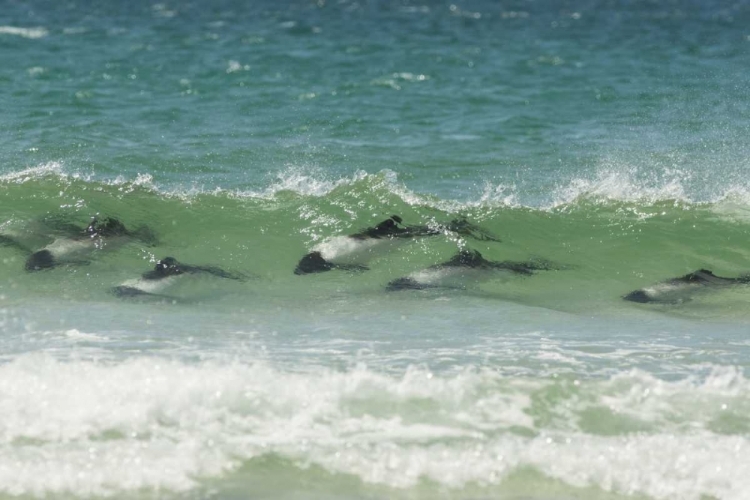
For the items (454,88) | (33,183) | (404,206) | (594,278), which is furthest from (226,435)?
(454,88)

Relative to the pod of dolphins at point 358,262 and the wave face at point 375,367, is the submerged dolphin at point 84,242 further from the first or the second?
the wave face at point 375,367

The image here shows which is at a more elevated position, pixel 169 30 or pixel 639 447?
pixel 169 30

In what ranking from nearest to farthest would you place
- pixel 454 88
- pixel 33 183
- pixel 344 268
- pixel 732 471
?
pixel 732 471
pixel 344 268
pixel 33 183
pixel 454 88

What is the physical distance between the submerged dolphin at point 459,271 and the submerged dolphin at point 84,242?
2.87m

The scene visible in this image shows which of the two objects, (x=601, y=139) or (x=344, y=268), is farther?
(x=601, y=139)

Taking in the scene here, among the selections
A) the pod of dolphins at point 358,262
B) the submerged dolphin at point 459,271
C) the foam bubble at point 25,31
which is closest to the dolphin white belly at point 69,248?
the pod of dolphins at point 358,262

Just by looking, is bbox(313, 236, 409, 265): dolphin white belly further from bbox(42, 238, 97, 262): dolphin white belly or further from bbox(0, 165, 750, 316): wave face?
bbox(42, 238, 97, 262): dolphin white belly

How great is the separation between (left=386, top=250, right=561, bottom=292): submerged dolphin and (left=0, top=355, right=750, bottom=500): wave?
8.51 feet

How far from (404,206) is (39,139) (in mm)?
5621

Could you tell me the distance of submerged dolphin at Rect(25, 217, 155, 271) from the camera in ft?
34.2

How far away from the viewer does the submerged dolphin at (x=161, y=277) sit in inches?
378

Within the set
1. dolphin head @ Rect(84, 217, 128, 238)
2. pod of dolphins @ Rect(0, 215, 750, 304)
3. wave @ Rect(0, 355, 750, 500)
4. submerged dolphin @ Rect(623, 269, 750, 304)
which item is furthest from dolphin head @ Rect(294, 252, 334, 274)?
wave @ Rect(0, 355, 750, 500)

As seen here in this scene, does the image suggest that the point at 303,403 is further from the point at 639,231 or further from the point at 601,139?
the point at 601,139

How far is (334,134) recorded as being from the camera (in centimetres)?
1575
